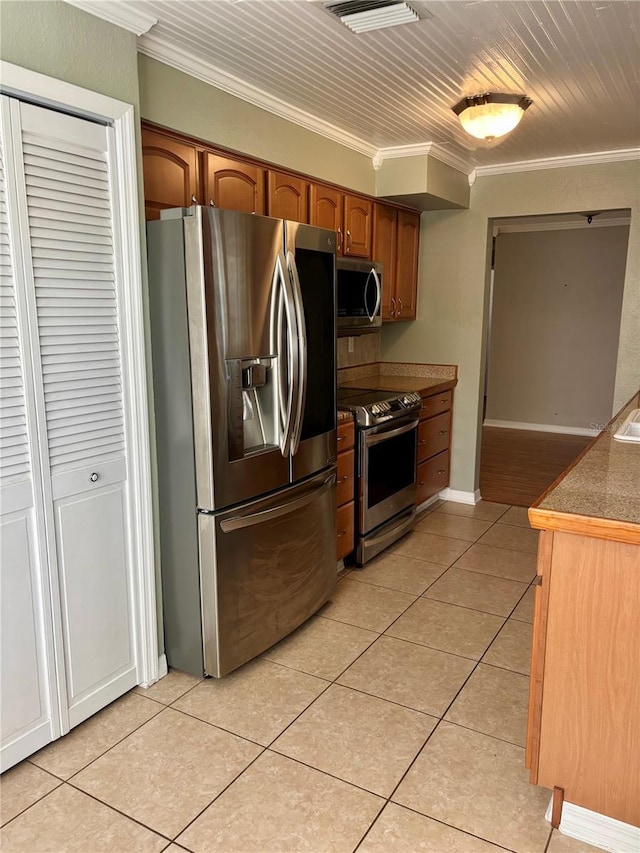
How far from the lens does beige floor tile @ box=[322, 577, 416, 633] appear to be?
3047 millimetres

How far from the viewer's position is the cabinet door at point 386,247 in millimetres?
4199

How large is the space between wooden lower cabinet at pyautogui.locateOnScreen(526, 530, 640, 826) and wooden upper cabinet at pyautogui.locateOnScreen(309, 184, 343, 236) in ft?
7.94

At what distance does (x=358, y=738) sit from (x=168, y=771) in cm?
65

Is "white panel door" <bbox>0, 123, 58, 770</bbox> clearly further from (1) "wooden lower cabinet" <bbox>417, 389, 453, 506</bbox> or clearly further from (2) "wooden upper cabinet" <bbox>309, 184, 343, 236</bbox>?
(1) "wooden lower cabinet" <bbox>417, 389, 453, 506</bbox>

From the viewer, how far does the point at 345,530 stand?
138 inches

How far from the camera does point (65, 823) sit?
5.95 feet

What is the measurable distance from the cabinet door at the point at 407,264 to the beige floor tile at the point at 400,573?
5.94ft

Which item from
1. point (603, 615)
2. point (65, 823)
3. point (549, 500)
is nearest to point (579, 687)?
point (603, 615)

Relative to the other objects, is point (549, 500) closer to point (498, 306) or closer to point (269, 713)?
point (269, 713)

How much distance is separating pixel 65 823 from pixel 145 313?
1.64 metres

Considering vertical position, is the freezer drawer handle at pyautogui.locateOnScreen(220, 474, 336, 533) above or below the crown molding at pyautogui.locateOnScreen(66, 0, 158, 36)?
below

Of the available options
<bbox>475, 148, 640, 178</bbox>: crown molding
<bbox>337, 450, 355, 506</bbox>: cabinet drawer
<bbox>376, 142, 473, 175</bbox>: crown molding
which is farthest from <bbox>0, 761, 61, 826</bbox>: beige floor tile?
<bbox>475, 148, 640, 178</bbox>: crown molding

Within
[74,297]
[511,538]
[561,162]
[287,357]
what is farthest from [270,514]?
[561,162]

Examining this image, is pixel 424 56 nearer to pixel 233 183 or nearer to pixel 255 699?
pixel 233 183
